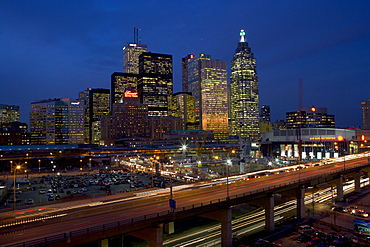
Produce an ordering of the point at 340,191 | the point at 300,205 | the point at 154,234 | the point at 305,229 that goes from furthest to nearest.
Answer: the point at 340,191 < the point at 300,205 < the point at 305,229 < the point at 154,234

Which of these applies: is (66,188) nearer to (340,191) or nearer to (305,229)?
(305,229)

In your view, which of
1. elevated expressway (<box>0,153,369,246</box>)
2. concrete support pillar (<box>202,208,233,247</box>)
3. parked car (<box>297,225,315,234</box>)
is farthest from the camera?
parked car (<box>297,225,315,234</box>)

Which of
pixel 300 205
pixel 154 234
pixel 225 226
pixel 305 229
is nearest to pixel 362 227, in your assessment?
pixel 305 229

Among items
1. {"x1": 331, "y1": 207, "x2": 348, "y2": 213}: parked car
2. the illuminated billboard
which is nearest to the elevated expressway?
the illuminated billboard

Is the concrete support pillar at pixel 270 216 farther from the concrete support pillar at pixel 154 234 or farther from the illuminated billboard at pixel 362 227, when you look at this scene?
the concrete support pillar at pixel 154 234

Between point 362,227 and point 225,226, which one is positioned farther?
point 362,227

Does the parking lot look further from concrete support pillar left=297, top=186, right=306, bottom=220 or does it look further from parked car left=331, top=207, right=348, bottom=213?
parked car left=331, top=207, right=348, bottom=213

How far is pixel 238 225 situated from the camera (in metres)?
54.4

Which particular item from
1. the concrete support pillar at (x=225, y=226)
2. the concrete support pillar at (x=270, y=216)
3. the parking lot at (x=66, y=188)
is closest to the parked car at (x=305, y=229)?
the concrete support pillar at (x=270, y=216)

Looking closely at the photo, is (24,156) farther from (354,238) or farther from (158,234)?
(354,238)

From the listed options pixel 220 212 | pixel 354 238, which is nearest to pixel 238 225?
pixel 220 212

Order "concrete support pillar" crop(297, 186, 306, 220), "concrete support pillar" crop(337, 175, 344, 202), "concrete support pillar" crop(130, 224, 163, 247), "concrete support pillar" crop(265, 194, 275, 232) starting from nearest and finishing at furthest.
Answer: "concrete support pillar" crop(130, 224, 163, 247), "concrete support pillar" crop(265, 194, 275, 232), "concrete support pillar" crop(297, 186, 306, 220), "concrete support pillar" crop(337, 175, 344, 202)

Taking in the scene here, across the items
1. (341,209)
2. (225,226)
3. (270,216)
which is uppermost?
(225,226)

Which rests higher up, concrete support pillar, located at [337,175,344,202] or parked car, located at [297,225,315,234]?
concrete support pillar, located at [337,175,344,202]
